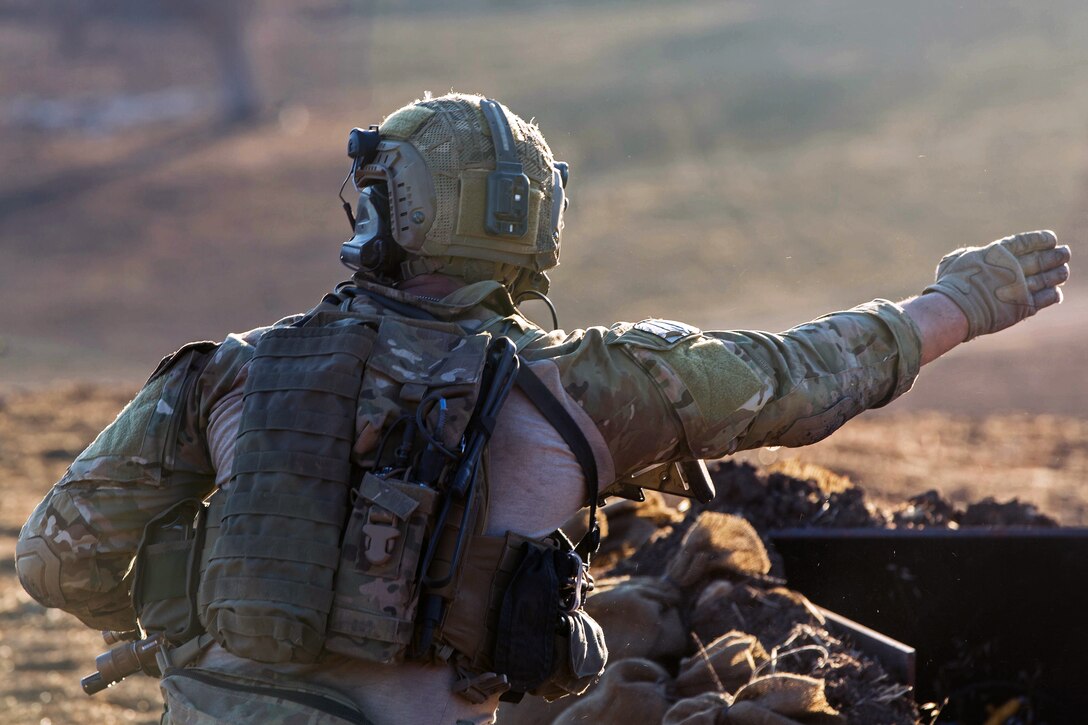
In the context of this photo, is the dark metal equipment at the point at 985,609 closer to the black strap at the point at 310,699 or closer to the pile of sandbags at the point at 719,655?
the pile of sandbags at the point at 719,655

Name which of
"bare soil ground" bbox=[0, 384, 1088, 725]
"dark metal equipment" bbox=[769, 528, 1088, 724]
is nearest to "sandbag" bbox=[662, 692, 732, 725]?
"dark metal equipment" bbox=[769, 528, 1088, 724]

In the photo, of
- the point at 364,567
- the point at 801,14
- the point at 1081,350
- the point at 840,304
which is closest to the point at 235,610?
the point at 364,567

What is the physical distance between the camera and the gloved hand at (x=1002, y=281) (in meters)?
3.56

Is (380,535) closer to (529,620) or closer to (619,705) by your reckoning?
(529,620)

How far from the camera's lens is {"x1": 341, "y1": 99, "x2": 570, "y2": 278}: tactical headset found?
338 cm

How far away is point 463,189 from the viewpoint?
339cm

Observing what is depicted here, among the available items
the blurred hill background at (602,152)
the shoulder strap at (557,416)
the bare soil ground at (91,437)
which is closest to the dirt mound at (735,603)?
the bare soil ground at (91,437)

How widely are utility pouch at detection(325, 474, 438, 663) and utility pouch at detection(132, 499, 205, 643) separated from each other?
44cm

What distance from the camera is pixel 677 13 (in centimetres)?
3356

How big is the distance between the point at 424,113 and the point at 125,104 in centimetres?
2790

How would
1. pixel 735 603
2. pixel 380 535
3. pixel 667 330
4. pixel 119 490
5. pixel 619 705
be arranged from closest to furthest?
pixel 380 535, pixel 667 330, pixel 119 490, pixel 619 705, pixel 735 603

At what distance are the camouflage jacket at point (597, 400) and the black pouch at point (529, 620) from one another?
0.24 m

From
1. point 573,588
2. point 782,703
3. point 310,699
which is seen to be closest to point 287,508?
point 310,699

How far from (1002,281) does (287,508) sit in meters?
1.75
